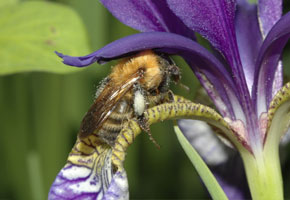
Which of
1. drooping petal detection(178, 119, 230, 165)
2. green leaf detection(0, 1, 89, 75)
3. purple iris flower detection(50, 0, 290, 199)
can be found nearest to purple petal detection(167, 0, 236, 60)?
purple iris flower detection(50, 0, 290, 199)

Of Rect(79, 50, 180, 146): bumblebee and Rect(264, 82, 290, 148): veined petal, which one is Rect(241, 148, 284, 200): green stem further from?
Rect(79, 50, 180, 146): bumblebee

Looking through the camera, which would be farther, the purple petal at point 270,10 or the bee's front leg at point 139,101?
the purple petal at point 270,10

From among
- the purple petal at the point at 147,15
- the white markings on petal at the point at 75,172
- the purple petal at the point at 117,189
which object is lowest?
the purple petal at the point at 117,189

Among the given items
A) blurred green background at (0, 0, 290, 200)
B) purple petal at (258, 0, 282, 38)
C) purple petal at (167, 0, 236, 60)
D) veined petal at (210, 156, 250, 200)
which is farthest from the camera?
blurred green background at (0, 0, 290, 200)

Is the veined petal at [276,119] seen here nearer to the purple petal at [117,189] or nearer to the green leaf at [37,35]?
the purple petal at [117,189]

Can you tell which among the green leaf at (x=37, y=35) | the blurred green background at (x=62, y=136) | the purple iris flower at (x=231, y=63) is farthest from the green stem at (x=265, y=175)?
the blurred green background at (x=62, y=136)

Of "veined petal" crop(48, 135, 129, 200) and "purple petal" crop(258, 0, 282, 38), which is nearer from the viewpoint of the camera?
"veined petal" crop(48, 135, 129, 200)

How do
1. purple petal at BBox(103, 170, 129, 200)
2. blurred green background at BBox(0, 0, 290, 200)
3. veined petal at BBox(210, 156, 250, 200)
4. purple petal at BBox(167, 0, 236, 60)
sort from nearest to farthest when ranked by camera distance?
purple petal at BBox(103, 170, 129, 200)
purple petal at BBox(167, 0, 236, 60)
veined petal at BBox(210, 156, 250, 200)
blurred green background at BBox(0, 0, 290, 200)

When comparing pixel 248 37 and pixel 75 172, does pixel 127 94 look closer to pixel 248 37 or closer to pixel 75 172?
pixel 75 172
